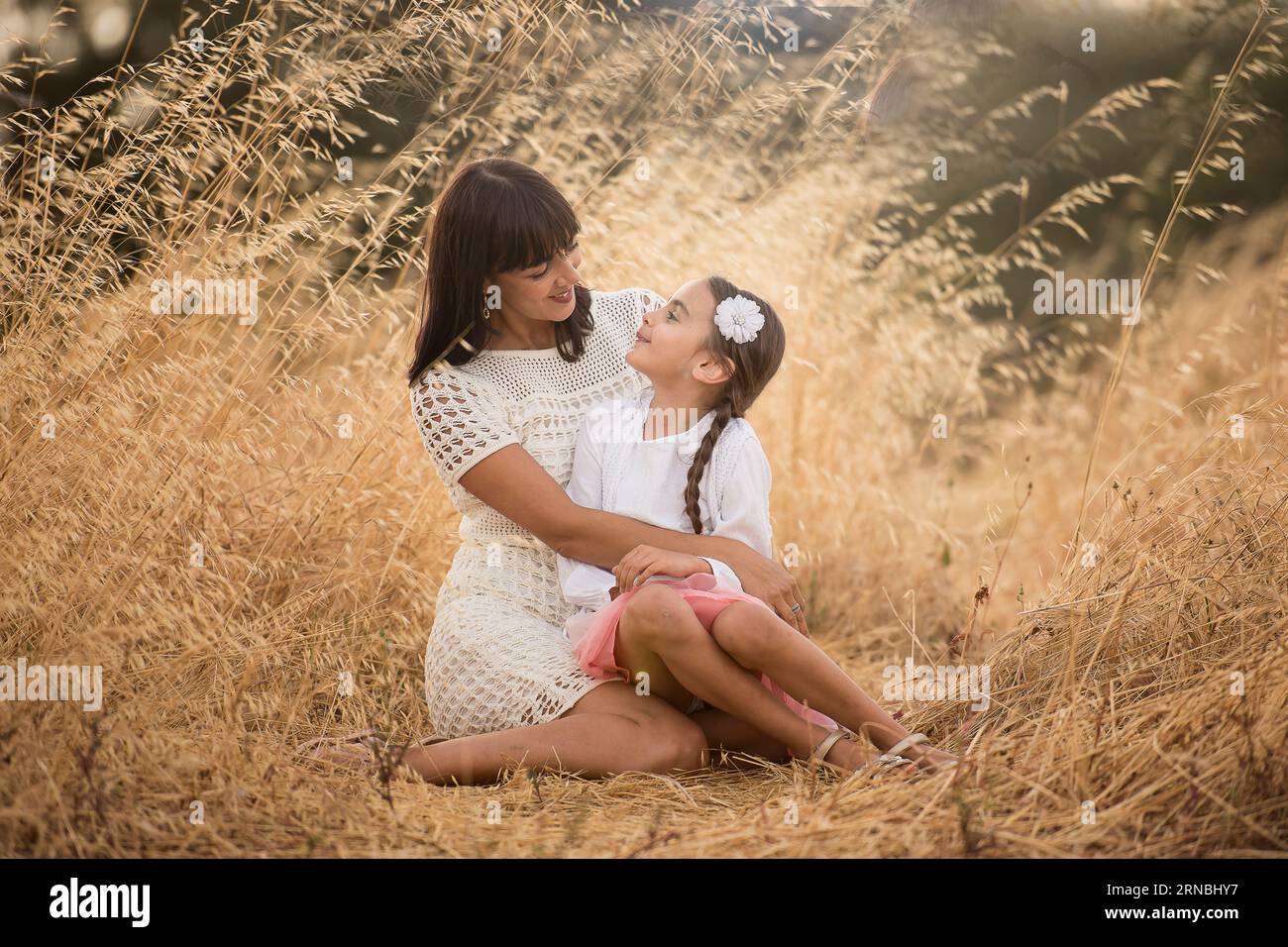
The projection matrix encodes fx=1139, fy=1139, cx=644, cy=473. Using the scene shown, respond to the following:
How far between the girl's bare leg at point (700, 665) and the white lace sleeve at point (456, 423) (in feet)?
1.64

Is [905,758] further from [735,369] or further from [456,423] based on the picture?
[456,423]

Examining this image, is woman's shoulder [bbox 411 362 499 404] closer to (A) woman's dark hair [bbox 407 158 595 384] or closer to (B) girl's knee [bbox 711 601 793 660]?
(A) woman's dark hair [bbox 407 158 595 384]

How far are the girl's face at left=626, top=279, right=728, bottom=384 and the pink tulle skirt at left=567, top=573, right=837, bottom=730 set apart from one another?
48 centimetres

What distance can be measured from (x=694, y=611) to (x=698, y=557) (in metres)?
0.13

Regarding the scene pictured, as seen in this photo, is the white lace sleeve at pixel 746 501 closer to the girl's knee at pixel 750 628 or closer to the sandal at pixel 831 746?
the girl's knee at pixel 750 628

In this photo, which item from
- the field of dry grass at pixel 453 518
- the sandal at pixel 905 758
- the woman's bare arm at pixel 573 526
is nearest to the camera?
the field of dry grass at pixel 453 518

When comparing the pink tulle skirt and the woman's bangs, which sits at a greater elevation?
the woman's bangs

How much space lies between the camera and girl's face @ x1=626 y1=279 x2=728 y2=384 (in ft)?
7.85

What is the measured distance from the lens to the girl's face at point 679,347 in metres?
2.39
